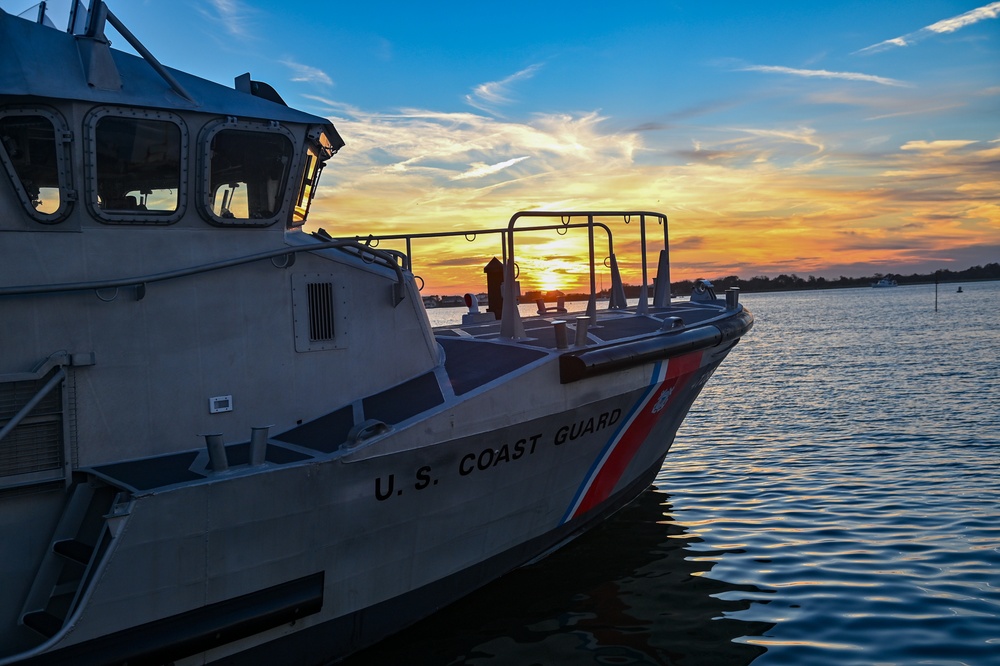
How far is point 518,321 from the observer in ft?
23.7

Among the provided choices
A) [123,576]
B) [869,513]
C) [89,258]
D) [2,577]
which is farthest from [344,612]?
[869,513]

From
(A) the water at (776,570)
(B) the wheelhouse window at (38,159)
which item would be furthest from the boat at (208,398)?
(A) the water at (776,570)

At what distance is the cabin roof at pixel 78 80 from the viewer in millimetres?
4508

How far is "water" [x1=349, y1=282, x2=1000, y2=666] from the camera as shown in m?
5.72

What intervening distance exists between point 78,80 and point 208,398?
2.17 metres

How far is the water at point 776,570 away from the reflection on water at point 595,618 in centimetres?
2

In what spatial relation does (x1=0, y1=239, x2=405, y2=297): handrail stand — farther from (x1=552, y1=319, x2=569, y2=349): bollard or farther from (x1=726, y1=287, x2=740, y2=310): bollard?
(x1=726, y1=287, x2=740, y2=310): bollard

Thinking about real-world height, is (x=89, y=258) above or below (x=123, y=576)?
above

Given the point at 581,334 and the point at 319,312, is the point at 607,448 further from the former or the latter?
the point at 319,312

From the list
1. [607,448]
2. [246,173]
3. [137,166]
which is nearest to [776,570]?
[607,448]

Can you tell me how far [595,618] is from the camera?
636 cm

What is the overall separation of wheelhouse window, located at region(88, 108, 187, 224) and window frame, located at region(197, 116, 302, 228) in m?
0.12

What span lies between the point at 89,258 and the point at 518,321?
3.75 metres

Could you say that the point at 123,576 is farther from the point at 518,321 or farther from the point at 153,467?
the point at 518,321
